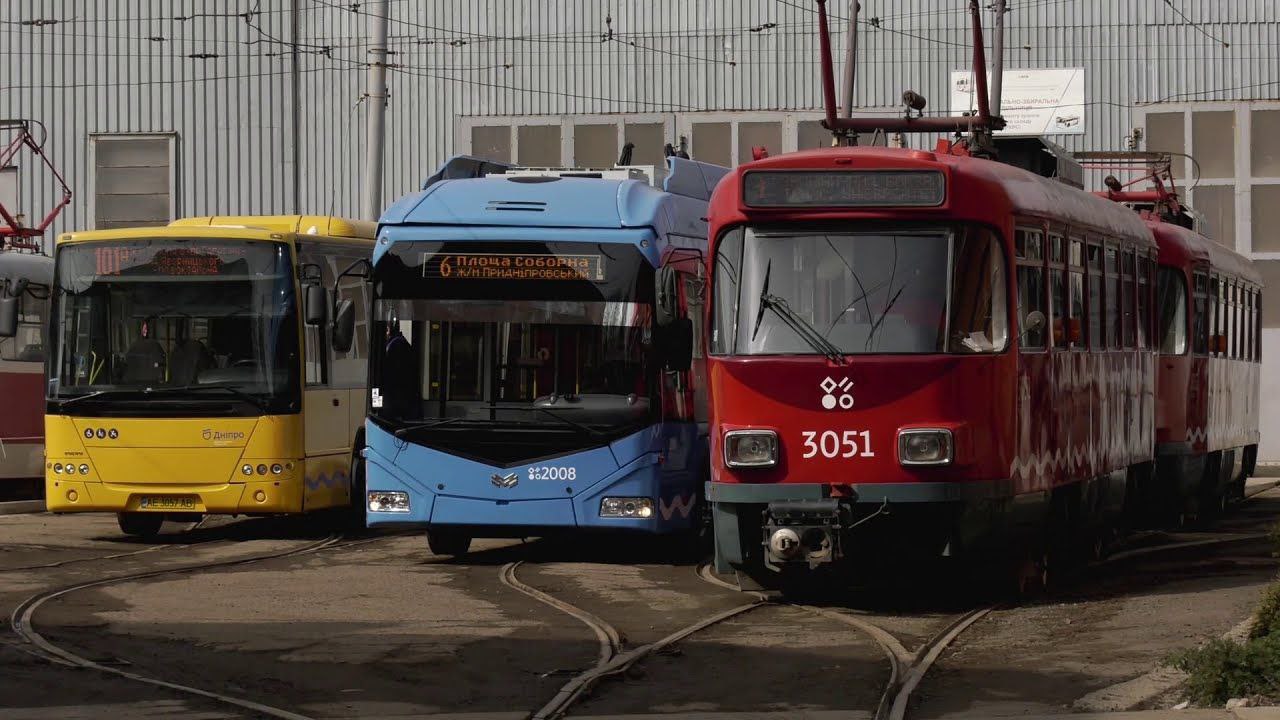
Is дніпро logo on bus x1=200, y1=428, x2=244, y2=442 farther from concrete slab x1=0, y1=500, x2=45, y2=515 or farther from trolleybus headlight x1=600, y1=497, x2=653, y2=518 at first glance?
concrete slab x1=0, y1=500, x2=45, y2=515

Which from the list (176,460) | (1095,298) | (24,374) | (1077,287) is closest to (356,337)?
(176,460)

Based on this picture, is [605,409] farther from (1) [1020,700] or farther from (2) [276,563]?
(1) [1020,700]

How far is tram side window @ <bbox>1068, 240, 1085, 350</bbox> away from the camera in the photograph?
50.2ft

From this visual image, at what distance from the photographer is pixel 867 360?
1300cm

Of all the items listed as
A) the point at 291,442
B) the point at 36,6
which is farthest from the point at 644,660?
the point at 36,6

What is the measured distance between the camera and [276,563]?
57.9ft

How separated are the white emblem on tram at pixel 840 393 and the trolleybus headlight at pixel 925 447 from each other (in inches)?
14.6

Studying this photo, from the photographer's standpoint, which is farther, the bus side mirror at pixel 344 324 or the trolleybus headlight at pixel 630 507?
the bus side mirror at pixel 344 324

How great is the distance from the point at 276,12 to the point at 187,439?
17944 millimetres

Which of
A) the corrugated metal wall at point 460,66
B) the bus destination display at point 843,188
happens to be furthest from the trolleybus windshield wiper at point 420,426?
the corrugated metal wall at point 460,66

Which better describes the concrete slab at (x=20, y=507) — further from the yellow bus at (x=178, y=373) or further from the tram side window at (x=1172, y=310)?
the tram side window at (x=1172, y=310)

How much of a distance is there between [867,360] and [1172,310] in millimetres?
9133

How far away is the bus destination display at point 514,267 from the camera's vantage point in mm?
16766

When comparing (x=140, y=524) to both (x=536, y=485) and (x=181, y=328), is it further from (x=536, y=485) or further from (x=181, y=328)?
(x=536, y=485)
